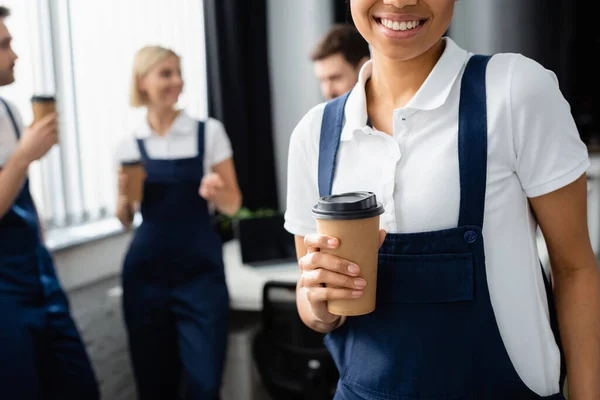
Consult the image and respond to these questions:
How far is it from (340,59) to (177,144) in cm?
76

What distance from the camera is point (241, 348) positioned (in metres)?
2.52

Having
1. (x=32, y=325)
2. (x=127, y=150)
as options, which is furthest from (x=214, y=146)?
(x=32, y=325)

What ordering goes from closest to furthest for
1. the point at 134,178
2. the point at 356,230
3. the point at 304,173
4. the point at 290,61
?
1. the point at 356,230
2. the point at 304,173
3. the point at 134,178
4. the point at 290,61

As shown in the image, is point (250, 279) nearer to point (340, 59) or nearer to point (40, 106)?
point (340, 59)

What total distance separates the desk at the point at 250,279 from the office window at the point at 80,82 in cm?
65

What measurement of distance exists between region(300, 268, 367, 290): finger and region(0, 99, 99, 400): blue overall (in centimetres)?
121

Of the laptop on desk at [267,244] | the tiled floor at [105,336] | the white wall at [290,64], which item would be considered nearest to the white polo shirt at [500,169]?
the laptop on desk at [267,244]

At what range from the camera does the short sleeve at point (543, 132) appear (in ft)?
2.83

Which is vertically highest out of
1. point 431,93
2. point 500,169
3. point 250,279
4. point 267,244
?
point 431,93

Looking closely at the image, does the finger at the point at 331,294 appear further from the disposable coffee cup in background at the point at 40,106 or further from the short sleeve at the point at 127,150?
the short sleeve at the point at 127,150

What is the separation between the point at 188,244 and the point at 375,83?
1478 mm

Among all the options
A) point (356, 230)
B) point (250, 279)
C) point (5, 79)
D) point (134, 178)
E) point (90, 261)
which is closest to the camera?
point (356, 230)

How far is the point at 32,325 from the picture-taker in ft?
5.93

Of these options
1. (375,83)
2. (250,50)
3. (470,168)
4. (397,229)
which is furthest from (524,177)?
(250,50)
